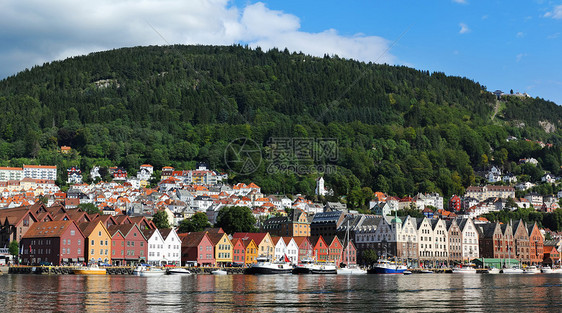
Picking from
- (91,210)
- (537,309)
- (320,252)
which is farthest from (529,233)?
(537,309)

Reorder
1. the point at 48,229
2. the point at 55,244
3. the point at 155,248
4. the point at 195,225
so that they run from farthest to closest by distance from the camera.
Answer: the point at 195,225 < the point at 155,248 < the point at 48,229 < the point at 55,244

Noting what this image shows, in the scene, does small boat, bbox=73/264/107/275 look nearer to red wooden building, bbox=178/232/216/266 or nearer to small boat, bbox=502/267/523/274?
red wooden building, bbox=178/232/216/266

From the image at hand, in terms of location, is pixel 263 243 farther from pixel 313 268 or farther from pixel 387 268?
pixel 387 268

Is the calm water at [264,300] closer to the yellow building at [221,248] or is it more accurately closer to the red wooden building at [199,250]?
the red wooden building at [199,250]

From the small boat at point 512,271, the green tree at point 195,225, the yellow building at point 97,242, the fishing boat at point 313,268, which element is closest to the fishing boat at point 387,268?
the fishing boat at point 313,268

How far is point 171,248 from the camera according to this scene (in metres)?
109

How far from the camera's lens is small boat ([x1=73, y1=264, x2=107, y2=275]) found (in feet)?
297

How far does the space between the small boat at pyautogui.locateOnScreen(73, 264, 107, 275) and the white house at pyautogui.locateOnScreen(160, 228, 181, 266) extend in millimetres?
15743

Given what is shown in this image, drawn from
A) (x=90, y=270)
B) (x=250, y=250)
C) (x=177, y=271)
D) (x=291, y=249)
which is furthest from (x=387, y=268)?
(x=90, y=270)

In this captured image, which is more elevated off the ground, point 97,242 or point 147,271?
point 97,242

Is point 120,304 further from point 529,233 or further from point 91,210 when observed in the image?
point 529,233

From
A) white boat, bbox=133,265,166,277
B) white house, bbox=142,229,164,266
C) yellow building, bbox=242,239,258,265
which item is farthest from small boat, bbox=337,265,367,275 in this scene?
white boat, bbox=133,265,166,277

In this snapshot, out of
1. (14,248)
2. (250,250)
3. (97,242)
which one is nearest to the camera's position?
(97,242)

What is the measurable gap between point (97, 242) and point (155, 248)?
9.61 m
